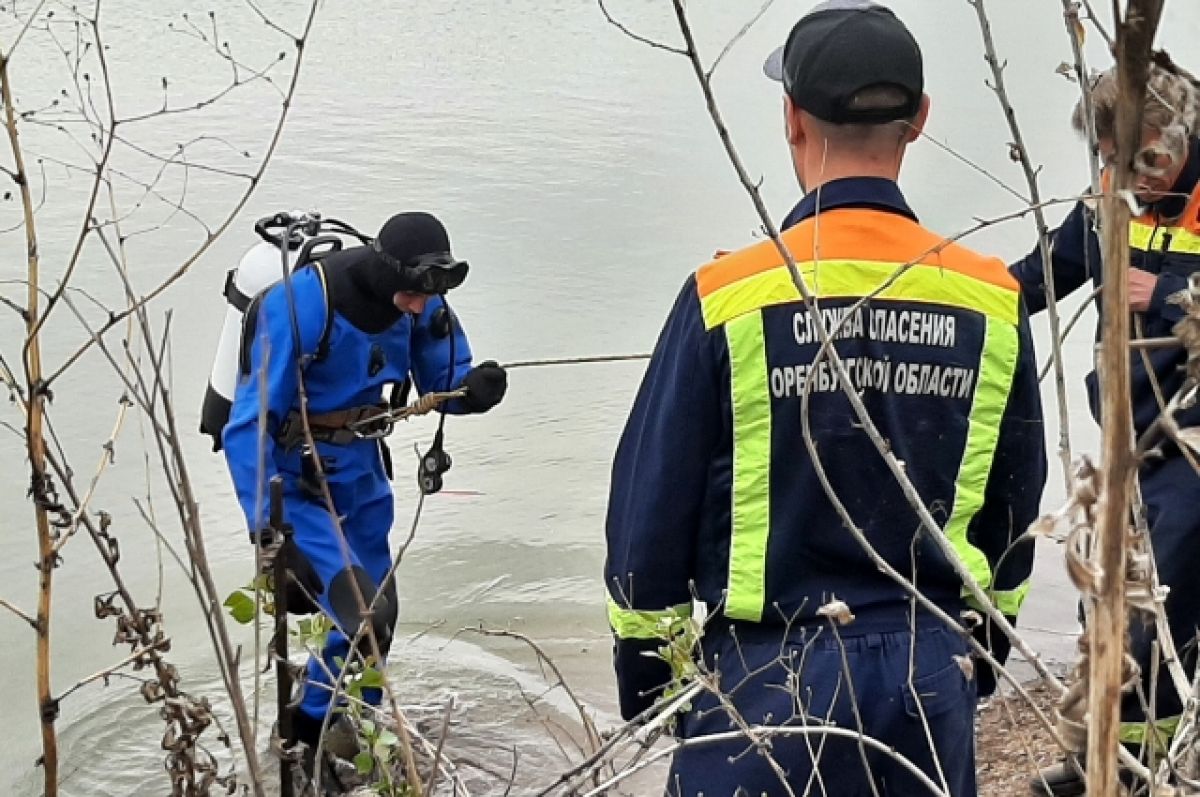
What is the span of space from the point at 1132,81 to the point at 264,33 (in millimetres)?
11441

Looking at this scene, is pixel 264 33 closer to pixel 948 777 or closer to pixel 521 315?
pixel 521 315

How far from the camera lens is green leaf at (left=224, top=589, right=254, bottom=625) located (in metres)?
1.96

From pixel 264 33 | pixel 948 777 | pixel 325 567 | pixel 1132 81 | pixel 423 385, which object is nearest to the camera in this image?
pixel 1132 81

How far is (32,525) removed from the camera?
548 centimetres

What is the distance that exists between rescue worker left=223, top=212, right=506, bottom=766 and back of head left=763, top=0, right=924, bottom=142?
5.74 feet

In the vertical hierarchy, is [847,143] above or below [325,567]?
above

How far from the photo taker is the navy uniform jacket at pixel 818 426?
1886 mm

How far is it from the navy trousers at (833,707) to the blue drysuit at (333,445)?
1.55m

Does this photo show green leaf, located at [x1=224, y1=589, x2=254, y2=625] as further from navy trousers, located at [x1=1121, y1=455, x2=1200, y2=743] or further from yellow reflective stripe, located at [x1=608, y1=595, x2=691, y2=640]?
navy trousers, located at [x1=1121, y1=455, x2=1200, y2=743]

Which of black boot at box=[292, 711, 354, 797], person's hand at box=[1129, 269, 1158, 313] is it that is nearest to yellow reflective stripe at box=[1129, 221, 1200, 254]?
person's hand at box=[1129, 269, 1158, 313]

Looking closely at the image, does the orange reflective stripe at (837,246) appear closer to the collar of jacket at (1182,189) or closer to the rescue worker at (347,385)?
the collar of jacket at (1182,189)

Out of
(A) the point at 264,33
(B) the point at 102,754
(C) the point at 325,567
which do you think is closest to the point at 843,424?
(C) the point at 325,567

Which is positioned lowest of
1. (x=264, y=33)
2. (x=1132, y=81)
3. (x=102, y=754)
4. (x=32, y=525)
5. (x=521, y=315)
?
(x=102, y=754)

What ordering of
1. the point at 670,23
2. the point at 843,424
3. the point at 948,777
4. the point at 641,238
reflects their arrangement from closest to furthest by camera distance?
1. the point at 843,424
2. the point at 948,777
3. the point at 641,238
4. the point at 670,23
